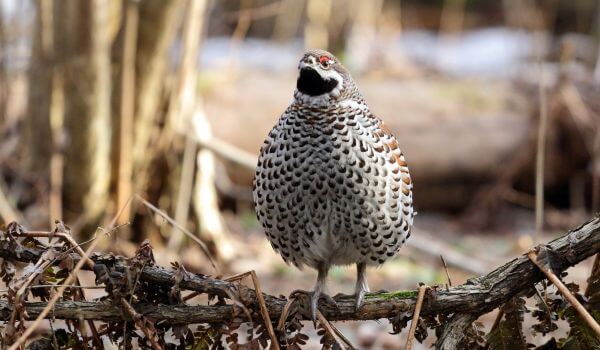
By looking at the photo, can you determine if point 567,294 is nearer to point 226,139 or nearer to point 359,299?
point 359,299

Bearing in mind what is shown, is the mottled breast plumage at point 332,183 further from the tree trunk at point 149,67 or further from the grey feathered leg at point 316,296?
the tree trunk at point 149,67

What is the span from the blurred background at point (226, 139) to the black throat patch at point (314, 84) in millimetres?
1534

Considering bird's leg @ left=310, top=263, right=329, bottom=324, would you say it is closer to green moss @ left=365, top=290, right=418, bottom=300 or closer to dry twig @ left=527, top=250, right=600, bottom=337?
green moss @ left=365, top=290, right=418, bottom=300

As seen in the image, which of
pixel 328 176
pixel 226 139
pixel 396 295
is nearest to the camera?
pixel 396 295

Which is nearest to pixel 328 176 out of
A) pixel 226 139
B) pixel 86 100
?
pixel 86 100

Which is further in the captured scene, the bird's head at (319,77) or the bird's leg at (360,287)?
the bird's head at (319,77)

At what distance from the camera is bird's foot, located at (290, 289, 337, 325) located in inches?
113

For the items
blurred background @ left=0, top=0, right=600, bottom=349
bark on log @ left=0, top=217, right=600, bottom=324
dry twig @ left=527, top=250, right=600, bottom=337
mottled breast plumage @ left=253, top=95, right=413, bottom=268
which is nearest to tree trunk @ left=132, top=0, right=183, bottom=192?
blurred background @ left=0, top=0, right=600, bottom=349

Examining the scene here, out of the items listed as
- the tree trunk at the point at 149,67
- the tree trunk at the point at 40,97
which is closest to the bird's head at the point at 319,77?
the tree trunk at the point at 149,67

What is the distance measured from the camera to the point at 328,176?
2.99 m

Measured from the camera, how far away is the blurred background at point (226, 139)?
6.10 meters

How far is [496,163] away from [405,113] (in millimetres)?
1062

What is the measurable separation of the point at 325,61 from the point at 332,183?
47cm

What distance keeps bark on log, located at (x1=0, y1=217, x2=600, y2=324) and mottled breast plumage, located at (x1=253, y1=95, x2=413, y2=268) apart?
1.05 feet
